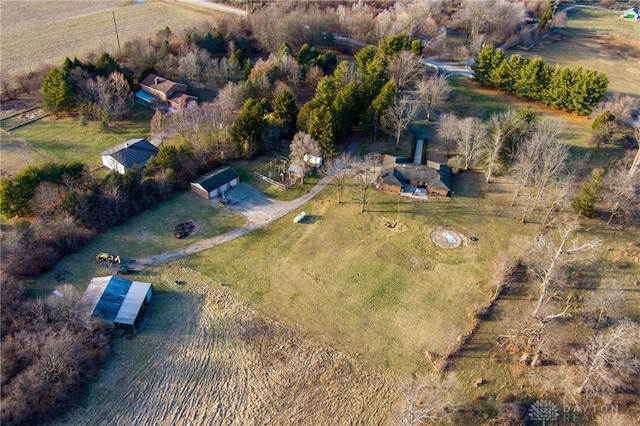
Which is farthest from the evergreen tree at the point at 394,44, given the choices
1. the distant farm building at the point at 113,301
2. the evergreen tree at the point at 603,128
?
the distant farm building at the point at 113,301

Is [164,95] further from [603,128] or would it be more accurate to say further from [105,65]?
[603,128]

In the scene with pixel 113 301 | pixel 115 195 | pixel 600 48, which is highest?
pixel 600 48

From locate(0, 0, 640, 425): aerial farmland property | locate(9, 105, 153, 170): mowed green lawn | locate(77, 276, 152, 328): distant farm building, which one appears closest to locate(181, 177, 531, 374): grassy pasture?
locate(0, 0, 640, 425): aerial farmland property

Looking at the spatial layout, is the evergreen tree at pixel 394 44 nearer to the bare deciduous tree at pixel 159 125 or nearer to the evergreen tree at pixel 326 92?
the evergreen tree at pixel 326 92

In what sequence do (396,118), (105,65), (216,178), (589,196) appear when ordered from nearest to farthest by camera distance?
(589,196)
(216,178)
(396,118)
(105,65)

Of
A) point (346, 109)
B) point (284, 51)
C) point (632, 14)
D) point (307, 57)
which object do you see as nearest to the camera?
point (346, 109)

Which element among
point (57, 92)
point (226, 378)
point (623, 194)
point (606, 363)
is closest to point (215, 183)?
point (226, 378)

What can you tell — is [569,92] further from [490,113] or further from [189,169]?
[189,169]
